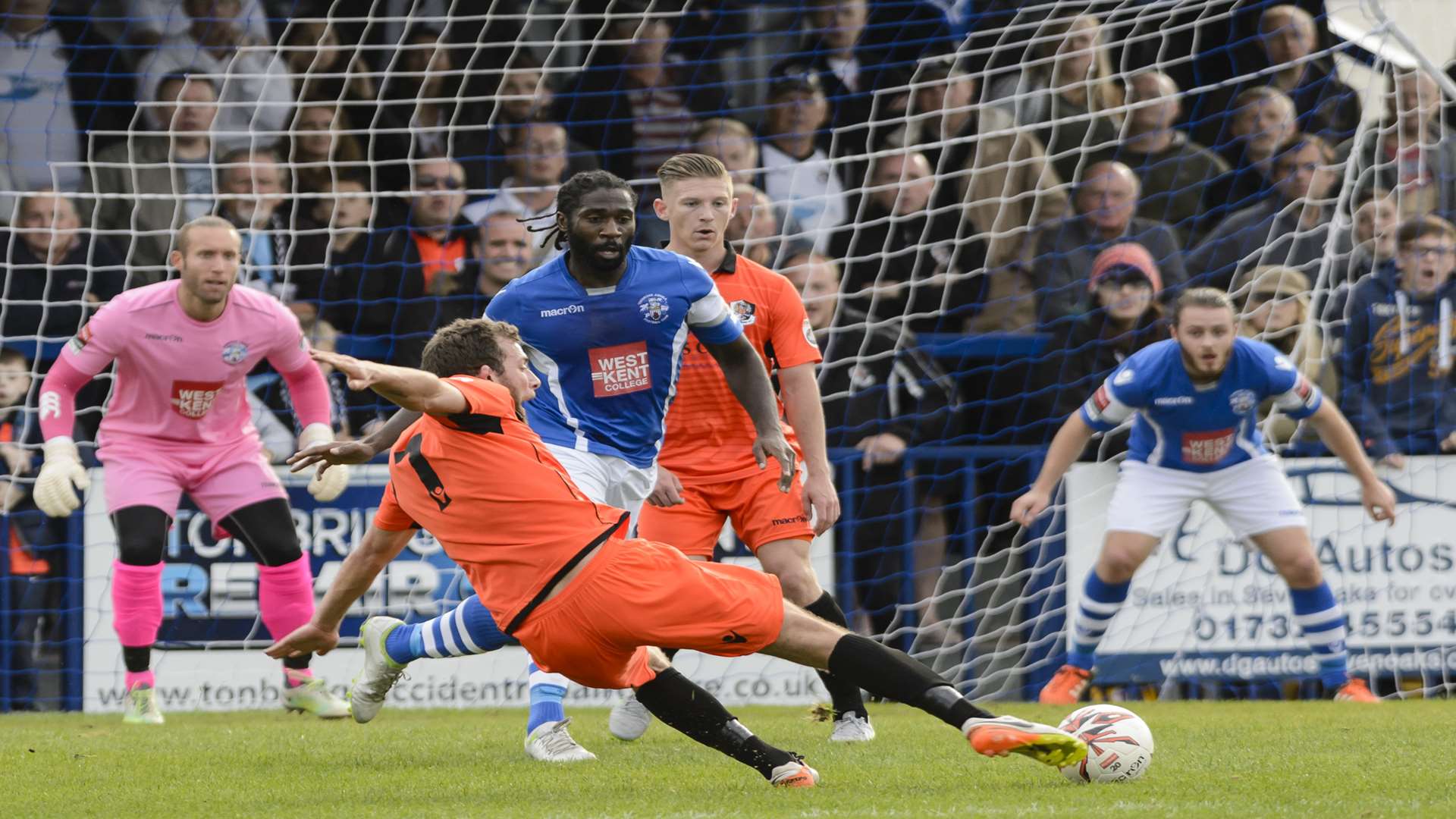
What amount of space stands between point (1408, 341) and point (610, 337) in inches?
210

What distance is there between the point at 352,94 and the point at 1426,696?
22.1 feet

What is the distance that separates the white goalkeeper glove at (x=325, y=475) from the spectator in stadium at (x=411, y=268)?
1596mm

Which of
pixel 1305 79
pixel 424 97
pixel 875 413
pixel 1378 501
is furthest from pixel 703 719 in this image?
pixel 1305 79

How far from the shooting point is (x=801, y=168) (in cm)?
1005

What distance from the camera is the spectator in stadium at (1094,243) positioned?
9.50 metres

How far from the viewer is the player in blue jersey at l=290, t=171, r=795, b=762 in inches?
219

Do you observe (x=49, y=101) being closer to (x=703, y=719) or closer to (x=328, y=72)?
(x=328, y=72)

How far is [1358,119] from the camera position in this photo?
971 cm

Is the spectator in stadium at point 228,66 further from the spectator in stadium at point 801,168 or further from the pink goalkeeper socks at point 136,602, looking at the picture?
the pink goalkeeper socks at point 136,602

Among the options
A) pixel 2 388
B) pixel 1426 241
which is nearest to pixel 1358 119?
pixel 1426 241

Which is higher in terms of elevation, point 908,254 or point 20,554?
point 908,254

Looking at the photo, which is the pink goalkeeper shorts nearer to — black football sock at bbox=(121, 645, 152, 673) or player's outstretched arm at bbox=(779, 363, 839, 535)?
black football sock at bbox=(121, 645, 152, 673)

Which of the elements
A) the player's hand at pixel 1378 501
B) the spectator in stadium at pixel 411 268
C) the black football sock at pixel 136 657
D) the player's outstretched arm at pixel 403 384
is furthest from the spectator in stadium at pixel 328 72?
the player's outstretched arm at pixel 403 384

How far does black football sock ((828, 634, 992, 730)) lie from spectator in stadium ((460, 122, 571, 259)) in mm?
5321
